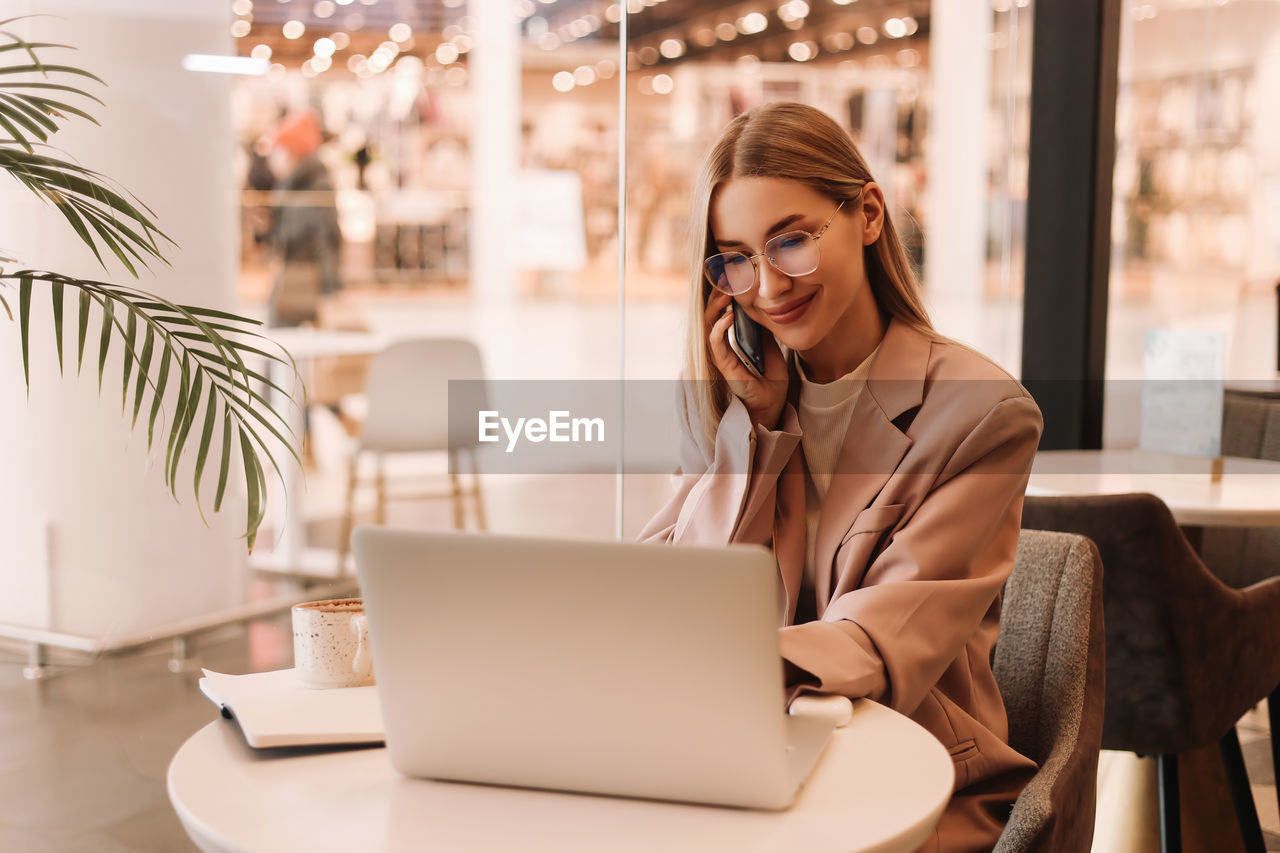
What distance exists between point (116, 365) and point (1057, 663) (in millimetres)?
2026

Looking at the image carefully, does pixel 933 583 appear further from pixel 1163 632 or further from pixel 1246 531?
pixel 1246 531

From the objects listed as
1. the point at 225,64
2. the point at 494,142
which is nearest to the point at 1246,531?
the point at 494,142

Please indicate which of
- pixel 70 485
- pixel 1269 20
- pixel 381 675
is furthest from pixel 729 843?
pixel 1269 20

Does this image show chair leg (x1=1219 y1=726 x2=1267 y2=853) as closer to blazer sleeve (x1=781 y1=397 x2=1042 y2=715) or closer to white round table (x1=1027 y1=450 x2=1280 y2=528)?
white round table (x1=1027 y1=450 x2=1280 y2=528)

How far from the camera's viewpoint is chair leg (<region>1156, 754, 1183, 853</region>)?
→ 2305 mm

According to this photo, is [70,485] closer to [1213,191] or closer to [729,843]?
[729,843]

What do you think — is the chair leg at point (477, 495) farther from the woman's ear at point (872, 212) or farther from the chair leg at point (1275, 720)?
the woman's ear at point (872, 212)

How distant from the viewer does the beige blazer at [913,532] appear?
49.7 inches

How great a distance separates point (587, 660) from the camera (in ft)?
3.02

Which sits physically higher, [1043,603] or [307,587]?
[1043,603]

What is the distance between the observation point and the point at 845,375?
5.29ft

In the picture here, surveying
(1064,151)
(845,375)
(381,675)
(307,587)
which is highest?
→ (1064,151)

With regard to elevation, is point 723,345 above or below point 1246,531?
above

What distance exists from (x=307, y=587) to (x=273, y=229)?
992 millimetres
